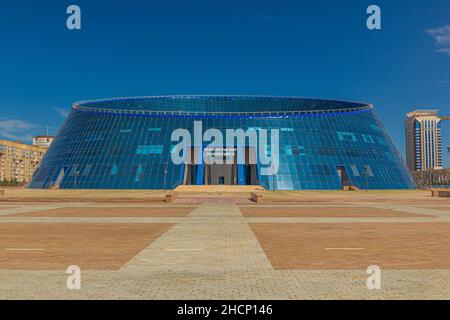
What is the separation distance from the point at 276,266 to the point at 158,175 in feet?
232

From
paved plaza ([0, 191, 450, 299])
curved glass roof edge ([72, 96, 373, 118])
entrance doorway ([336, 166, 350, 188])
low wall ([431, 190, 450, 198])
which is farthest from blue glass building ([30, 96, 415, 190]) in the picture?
paved plaza ([0, 191, 450, 299])

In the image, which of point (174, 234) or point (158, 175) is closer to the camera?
point (174, 234)

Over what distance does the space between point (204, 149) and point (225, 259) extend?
2938 inches

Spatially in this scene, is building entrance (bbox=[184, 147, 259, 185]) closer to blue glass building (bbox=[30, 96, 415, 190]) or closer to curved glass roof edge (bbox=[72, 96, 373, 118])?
blue glass building (bbox=[30, 96, 415, 190])

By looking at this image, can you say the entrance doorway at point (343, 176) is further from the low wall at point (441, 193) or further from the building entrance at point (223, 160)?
the low wall at point (441, 193)

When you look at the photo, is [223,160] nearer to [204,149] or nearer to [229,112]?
[204,149]

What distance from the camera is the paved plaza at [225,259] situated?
10320 mm

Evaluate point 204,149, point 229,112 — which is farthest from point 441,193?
point 229,112

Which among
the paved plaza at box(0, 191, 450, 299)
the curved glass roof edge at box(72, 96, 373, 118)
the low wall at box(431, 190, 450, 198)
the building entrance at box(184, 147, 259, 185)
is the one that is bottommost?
the low wall at box(431, 190, 450, 198)

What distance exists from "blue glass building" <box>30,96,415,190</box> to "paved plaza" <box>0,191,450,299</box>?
192 feet

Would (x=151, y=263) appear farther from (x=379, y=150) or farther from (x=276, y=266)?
(x=379, y=150)

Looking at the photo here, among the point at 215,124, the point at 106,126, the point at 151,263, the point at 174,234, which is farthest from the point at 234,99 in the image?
the point at 151,263

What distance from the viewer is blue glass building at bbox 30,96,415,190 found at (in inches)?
3282
